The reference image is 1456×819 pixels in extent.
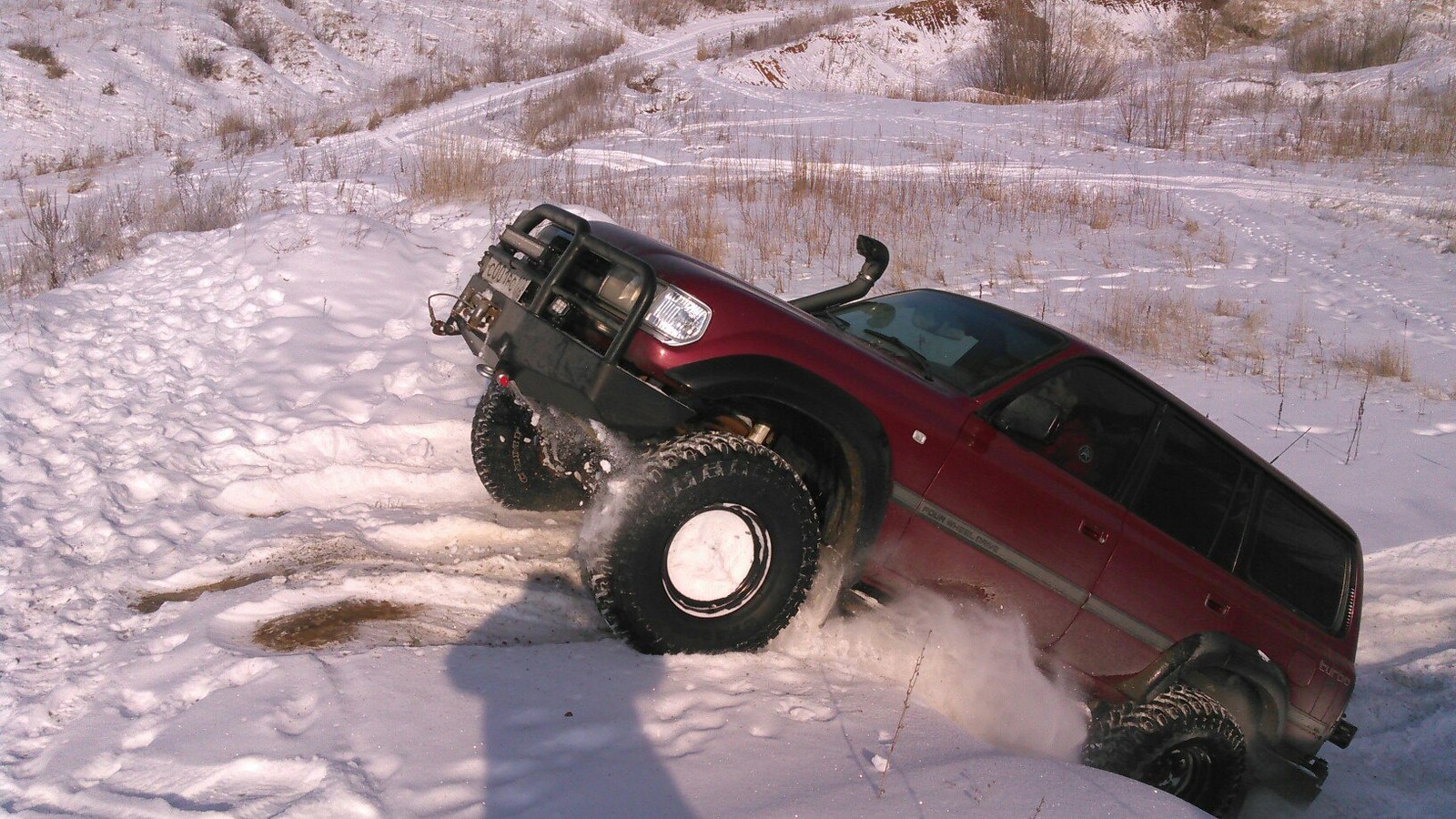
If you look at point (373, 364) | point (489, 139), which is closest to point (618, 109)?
point (489, 139)

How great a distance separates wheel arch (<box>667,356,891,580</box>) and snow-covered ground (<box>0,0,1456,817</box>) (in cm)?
49

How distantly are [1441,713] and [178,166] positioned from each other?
13.9 meters

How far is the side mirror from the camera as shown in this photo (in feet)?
11.8

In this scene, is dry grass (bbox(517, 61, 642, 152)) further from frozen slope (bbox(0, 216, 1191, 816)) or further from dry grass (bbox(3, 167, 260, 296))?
frozen slope (bbox(0, 216, 1191, 816))

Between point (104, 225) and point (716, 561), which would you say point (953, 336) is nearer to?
point (716, 561)

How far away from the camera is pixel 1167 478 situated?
411 cm

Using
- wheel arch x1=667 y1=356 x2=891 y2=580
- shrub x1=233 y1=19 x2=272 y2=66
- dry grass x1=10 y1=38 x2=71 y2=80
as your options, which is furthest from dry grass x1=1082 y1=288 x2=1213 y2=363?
shrub x1=233 y1=19 x2=272 y2=66

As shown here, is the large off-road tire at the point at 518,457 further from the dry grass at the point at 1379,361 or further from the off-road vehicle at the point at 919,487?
the dry grass at the point at 1379,361

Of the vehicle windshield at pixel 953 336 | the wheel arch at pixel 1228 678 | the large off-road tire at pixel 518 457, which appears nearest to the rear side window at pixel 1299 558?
the wheel arch at pixel 1228 678

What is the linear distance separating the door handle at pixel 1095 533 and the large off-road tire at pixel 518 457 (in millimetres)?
2049

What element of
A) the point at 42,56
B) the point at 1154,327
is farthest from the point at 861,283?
the point at 42,56

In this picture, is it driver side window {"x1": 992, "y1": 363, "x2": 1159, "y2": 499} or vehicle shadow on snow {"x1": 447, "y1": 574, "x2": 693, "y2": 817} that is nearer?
vehicle shadow on snow {"x1": 447, "y1": 574, "x2": 693, "y2": 817}

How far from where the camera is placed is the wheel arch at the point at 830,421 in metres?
3.29

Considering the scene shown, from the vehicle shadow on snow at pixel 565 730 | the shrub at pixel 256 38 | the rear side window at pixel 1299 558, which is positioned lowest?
the rear side window at pixel 1299 558
